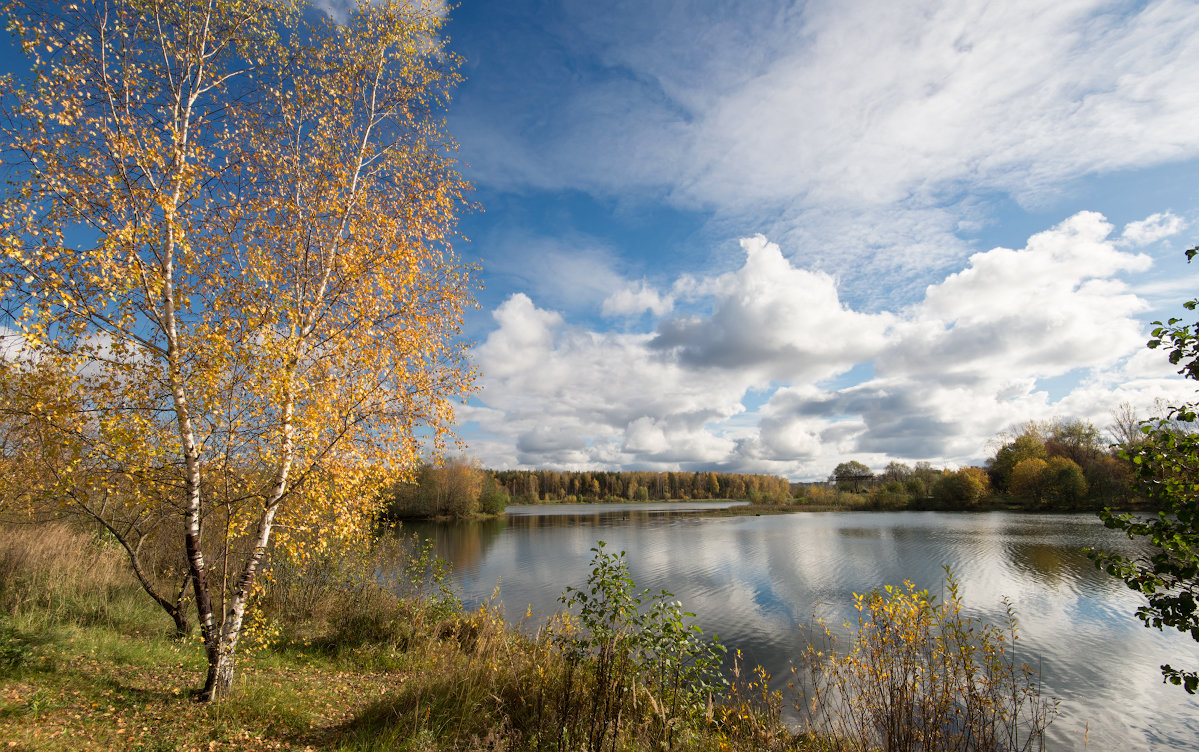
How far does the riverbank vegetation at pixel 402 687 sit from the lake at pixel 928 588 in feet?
6.89

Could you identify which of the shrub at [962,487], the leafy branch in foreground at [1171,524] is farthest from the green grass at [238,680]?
the shrub at [962,487]

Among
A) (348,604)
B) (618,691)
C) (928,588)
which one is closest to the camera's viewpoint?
(618,691)

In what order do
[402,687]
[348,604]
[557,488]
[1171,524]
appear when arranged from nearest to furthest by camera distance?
[1171,524]
[402,687]
[348,604]
[557,488]

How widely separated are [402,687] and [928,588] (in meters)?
22.1

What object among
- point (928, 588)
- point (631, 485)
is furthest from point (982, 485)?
point (631, 485)

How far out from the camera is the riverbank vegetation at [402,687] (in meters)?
5.28

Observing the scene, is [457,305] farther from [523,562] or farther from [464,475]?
[464,475]

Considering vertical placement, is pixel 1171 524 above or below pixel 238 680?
above

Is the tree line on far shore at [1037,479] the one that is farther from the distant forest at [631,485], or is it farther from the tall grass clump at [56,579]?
the tall grass clump at [56,579]

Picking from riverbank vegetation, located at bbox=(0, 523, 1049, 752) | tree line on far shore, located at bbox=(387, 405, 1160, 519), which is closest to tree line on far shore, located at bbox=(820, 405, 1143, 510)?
tree line on far shore, located at bbox=(387, 405, 1160, 519)

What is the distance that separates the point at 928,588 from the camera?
2141cm

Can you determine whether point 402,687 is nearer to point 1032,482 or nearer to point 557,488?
point 1032,482

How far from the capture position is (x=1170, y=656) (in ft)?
44.8

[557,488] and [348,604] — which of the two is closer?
[348,604]
